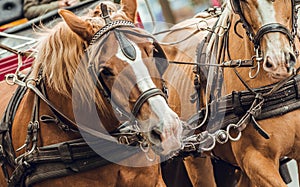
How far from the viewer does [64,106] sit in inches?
159

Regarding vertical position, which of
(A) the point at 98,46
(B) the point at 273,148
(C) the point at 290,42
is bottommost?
(B) the point at 273,148

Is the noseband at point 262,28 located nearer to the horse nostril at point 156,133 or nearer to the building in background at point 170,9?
the horse nostril at point 156,133

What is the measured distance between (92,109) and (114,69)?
1.02 ft

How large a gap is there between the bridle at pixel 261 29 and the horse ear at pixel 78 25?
898 mm

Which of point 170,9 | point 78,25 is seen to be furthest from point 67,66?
point 170,9

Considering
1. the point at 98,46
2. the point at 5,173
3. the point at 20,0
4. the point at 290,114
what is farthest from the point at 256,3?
the point at 20,0

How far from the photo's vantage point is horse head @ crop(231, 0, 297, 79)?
400 centimetres

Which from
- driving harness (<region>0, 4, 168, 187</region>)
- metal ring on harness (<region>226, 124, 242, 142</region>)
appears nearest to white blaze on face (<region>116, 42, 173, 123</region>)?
driving harness (<region>0, 4, 168, 187</region>)

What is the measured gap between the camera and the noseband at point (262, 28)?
13.3 ft

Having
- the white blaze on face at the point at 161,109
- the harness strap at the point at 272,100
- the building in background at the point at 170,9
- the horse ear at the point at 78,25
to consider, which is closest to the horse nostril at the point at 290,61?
the harness strap at the point at 272,100

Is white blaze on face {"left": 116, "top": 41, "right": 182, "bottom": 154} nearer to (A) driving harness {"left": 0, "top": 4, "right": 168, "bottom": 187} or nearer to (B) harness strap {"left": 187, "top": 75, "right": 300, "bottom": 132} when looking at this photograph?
(A) driving harness {"left": 0, "top": 4, "right": 168, "bottom": 187}

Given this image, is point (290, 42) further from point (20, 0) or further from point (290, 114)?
point (20, 0)

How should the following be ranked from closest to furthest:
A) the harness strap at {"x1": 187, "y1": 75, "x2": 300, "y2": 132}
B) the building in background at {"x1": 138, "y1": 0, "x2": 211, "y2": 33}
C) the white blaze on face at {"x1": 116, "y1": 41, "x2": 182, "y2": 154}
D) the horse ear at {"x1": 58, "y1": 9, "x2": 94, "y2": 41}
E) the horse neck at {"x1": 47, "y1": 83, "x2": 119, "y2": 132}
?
the white blaze on face at {"x1": 116, "y1": 41, "x2": 182, "y2": 154} → the horse ear at {"x1": 58, "y1": 9, "x2": 94, "y2": 41} → the horse neck at {"x1": 47, "y1": 83, "x2": 119, "y2": 132} → the harness strap at {"x1": 187, "y1": 75, "x2": 300, "y2": 132} → the building in background at {"x1": 138, "y1": 0, "x2": 211, "y2": 33}

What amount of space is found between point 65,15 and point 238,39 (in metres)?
1.20
